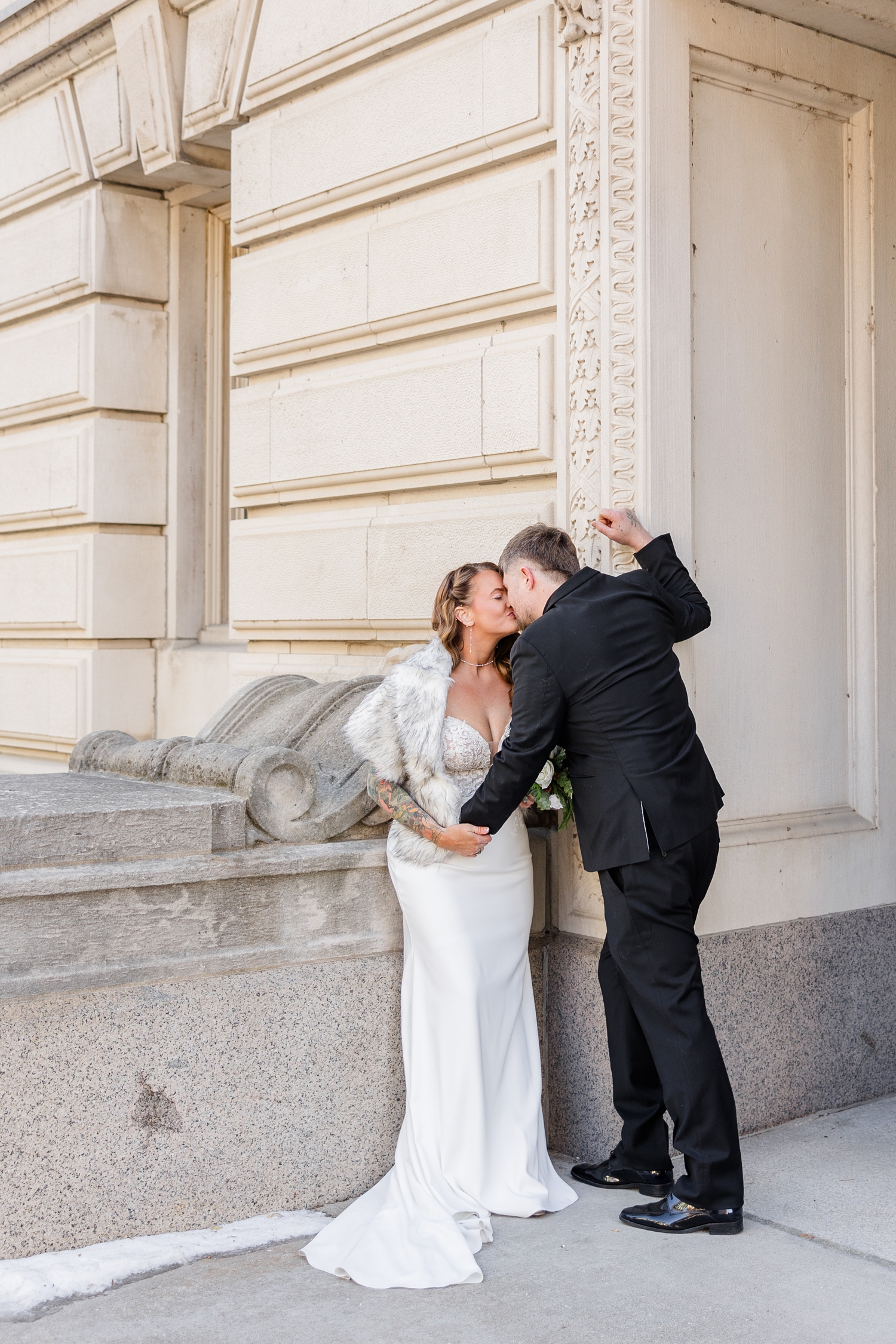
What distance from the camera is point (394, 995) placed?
478cm

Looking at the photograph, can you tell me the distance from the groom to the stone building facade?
56 cm

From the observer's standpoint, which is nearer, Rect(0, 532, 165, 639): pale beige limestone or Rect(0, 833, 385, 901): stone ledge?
Rect(0, 833, 385, 901): stone ledge

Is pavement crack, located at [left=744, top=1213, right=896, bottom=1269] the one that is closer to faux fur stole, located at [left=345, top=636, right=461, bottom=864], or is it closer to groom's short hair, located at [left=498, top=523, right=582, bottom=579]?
faux fur stole, located at [left=345, top=636, right=461, bottom=864]

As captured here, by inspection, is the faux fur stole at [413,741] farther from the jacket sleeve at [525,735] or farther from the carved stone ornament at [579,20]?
the carved stone ornament at [579,20]

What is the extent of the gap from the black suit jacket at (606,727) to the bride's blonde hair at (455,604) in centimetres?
29

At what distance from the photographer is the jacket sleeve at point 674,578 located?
4.74 metres

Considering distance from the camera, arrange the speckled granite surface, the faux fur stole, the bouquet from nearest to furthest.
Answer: the speckled granite surface, the faux fur stole, the bouquet

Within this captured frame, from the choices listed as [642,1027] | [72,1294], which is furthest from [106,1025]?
[642,1027]

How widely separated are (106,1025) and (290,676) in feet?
6.38

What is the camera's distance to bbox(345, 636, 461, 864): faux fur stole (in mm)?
4465

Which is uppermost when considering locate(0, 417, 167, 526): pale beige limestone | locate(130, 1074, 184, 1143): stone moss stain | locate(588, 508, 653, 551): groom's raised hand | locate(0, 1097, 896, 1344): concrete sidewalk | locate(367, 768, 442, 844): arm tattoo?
locate(0, 417, 167, 526): pale beige limestone

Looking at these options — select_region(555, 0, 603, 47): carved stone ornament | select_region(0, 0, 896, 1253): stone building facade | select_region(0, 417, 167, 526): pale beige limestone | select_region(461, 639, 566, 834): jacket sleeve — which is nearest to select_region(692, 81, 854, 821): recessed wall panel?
select_region(0, 0, 896, 1253): stone building facade

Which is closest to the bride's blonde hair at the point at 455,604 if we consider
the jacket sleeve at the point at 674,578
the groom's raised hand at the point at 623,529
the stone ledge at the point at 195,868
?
the groom's raised hand at the point at 623,529

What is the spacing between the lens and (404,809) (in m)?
4.48
